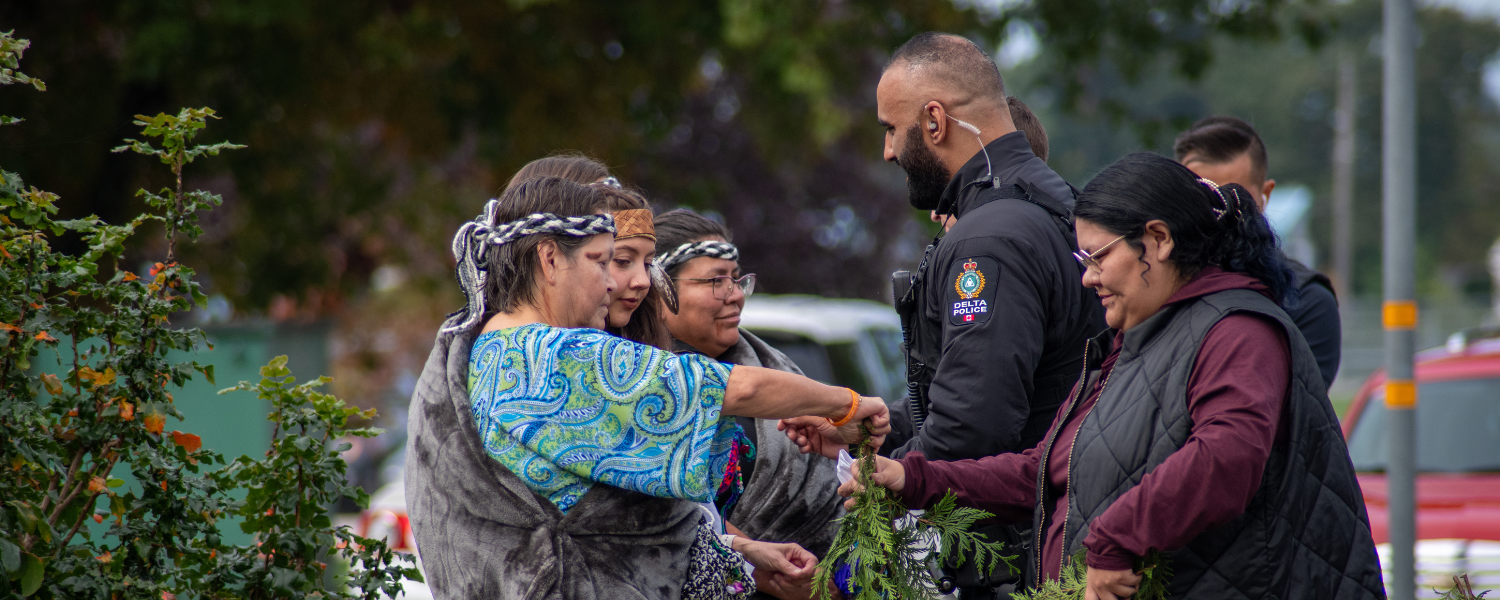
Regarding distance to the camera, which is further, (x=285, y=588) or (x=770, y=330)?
(x=770, y=330)

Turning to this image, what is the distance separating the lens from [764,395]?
7.97 feet

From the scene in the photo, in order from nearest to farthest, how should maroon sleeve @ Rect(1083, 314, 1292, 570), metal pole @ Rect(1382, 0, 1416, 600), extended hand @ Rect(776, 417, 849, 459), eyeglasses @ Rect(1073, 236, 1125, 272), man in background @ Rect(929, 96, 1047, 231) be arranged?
maroon sleeve @ Rect(1083, 314, 1292, 570)
eyeglasses @ Rect(1073, 236, 1125, 272)
extended hand @ Rect(776, 417, 849, 459)
man in background @ Rect(929, 96, 1047, 231)
metal pole @ Rect(1382, 0, 1416, 600)

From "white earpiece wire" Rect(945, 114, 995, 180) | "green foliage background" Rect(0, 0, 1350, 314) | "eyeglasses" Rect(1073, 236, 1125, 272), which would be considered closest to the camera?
"eyeglasses" Rect(1073, 236, 1125, 272)

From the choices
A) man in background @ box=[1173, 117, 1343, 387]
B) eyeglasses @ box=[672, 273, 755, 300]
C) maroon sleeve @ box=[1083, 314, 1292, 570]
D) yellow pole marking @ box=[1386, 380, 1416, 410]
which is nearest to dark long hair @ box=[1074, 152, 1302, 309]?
maroon sleeve @ box=[1083, 314, 1292, 570]

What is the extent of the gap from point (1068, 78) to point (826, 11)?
2070 mm

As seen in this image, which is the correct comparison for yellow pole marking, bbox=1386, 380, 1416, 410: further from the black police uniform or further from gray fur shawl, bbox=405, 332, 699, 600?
gray fur shawl, bbox=405, 332, 699, 600

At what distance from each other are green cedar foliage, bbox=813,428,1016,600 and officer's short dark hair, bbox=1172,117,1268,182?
2.29 m

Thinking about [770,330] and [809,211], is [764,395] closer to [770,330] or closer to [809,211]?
[770,330]

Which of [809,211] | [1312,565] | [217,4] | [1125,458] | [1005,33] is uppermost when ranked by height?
[809,211]

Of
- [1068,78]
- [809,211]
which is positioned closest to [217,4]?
[1068,78]

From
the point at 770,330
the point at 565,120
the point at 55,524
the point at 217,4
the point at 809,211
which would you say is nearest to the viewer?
the point at 55,524

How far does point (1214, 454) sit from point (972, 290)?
804 millimetres

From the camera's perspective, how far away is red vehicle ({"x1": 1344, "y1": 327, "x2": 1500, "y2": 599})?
18.3ft

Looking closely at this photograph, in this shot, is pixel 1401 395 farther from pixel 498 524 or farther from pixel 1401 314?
pixel 498 524
